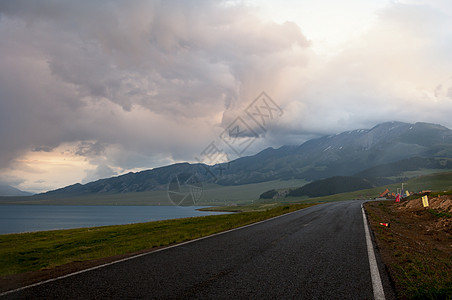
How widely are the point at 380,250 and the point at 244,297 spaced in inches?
338

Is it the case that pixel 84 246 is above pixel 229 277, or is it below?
below

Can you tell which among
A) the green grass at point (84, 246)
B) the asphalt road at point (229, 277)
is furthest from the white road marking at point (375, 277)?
the green grass at point (84, 246)

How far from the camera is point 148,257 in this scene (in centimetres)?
1114

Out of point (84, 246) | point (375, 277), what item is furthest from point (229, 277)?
point (84, 246)

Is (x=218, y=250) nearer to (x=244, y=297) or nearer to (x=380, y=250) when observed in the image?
(x=244, y=297)

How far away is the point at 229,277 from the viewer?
7.95m

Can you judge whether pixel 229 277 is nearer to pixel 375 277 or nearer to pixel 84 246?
pixel 375 277

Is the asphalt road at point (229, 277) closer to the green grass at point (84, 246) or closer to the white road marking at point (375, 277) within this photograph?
the white road marking at point (375, 277)

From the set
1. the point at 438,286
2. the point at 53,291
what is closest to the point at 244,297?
the point at 53,291

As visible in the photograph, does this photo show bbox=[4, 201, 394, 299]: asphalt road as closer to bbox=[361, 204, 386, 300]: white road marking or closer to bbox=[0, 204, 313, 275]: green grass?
bbox=[361, 204, 386, 300]: white road marking

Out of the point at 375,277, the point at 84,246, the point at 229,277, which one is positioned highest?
the point at 229,277

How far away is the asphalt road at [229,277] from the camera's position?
6.64 meters

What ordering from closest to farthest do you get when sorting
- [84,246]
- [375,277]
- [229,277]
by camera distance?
1. [229,277]
2. [375,277]
3. [84,246]

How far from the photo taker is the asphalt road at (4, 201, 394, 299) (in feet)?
21.8
